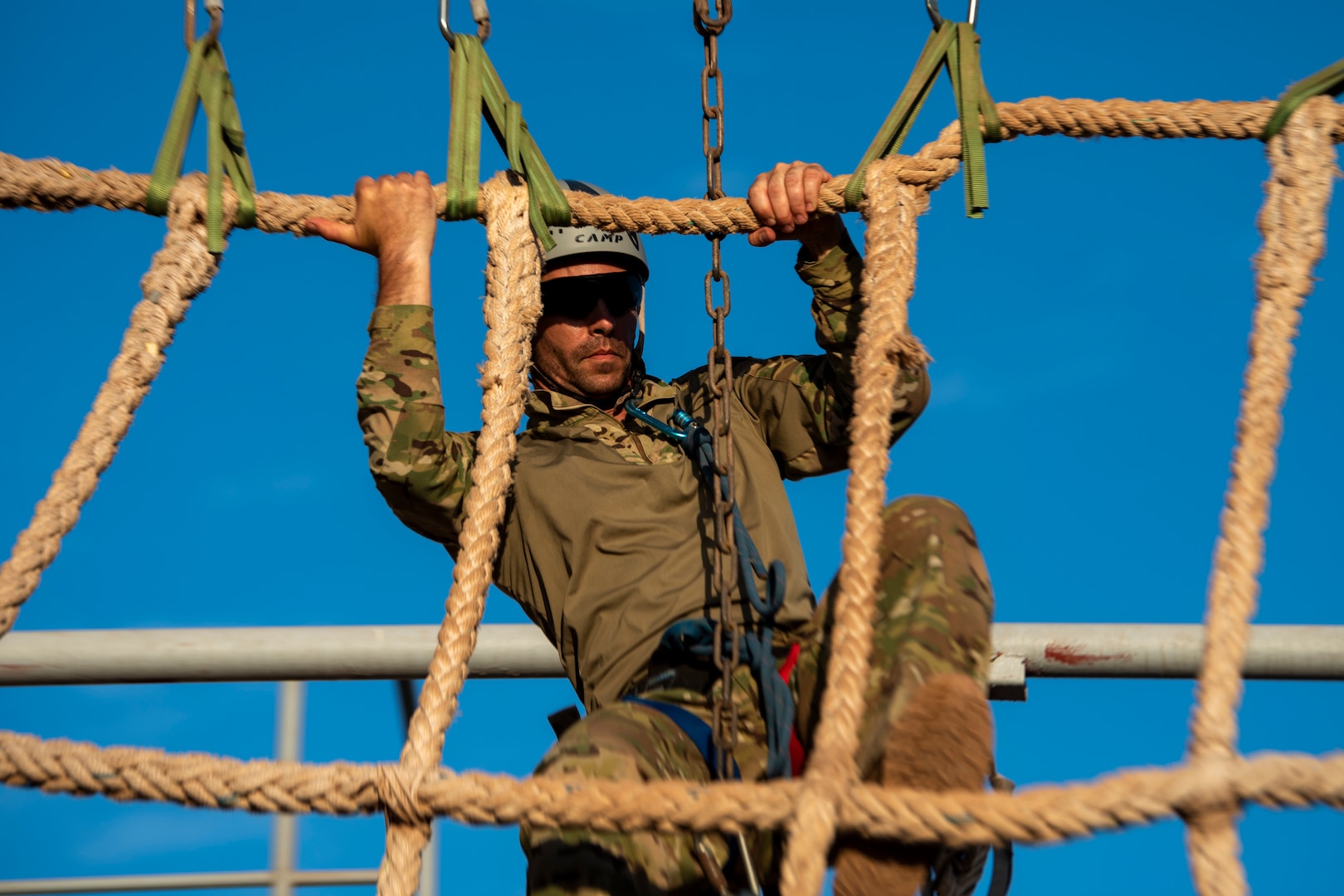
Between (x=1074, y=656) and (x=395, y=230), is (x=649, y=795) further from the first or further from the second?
(x=1074, y=656)

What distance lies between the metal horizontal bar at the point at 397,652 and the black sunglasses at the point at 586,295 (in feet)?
3.52

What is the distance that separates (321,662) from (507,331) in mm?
1838

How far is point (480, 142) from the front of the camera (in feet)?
9.20

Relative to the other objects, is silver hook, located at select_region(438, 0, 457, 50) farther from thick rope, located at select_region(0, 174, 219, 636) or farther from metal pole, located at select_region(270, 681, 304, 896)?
metal pole, located at select_region(270, 681, 304, 896)

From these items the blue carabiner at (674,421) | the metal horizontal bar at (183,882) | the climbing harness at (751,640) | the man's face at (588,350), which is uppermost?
the man's face at (588,350)

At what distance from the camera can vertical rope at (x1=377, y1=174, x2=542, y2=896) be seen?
6.97ft

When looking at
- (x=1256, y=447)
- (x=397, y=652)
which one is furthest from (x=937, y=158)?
(x=397, y=652)

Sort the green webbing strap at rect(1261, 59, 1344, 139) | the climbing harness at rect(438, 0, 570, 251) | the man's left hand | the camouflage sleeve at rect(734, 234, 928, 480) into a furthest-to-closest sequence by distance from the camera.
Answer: the camouflage sleeve at rect(734, 234, 928, 480) < the man's left hand < the climbing harness at rect(438, 0, 570, 251) < the green webbing strap at rect(1261, 59, 1344, 139)

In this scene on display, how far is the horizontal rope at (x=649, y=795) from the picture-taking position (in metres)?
1.84

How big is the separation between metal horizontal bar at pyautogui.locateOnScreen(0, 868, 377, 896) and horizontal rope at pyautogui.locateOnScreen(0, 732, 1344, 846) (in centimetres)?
193

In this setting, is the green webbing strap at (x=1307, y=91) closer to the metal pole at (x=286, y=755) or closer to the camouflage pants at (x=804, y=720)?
the camouflage pants at (x=804, y=720)

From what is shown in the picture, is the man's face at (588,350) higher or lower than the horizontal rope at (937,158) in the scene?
lower

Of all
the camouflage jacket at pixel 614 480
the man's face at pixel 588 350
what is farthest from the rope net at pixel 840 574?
the man's face at pixel 588 350

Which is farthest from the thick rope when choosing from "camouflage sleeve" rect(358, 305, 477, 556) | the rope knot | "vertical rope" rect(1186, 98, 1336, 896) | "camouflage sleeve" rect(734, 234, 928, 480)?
"vertical rope" rect(1186, 98, 1336, 896)
